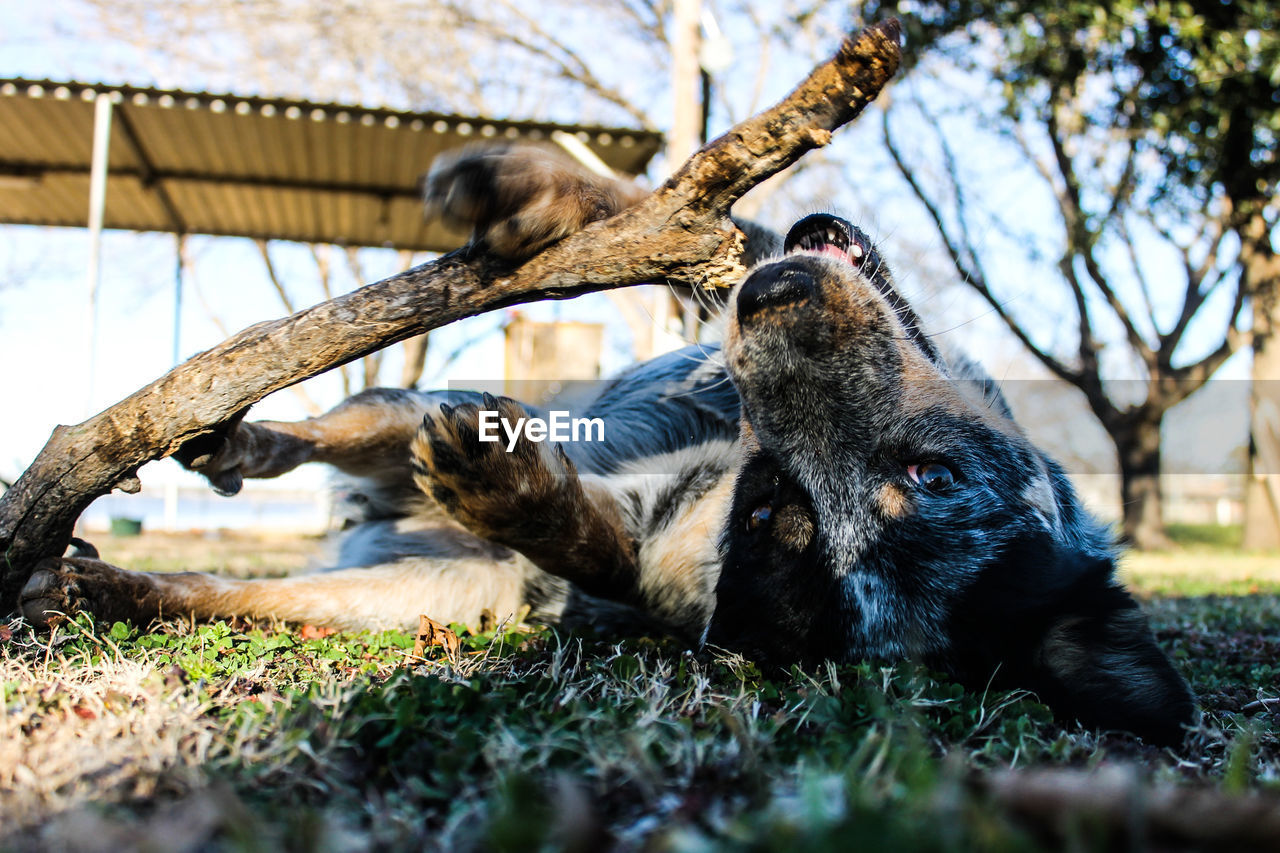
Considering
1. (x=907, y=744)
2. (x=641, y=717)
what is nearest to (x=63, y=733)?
(x=641, y=717)

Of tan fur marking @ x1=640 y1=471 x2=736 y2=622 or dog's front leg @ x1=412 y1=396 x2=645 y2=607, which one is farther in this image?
tan fur marking @ x1=640 y1=471 x2=736 y2=622

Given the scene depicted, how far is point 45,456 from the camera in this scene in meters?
2.44

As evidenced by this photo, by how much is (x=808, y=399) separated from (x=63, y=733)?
72.8 inches

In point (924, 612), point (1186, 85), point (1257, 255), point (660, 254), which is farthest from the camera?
point (1257, 255)

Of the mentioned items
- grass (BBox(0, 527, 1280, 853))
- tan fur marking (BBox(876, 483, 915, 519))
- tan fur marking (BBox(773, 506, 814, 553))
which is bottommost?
grass (BBox(0, 527, 1280, 853))

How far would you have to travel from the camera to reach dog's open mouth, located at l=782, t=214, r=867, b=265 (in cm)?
309

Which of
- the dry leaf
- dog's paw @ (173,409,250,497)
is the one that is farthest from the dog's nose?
dog's paw @ (173,409,250,497)

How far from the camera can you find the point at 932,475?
2.52 meters

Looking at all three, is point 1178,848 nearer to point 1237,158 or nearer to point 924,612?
point 924,612

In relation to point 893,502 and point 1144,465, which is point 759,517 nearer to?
point 893,502

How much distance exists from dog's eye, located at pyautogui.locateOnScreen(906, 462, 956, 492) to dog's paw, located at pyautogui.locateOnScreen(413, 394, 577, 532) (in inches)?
40.5

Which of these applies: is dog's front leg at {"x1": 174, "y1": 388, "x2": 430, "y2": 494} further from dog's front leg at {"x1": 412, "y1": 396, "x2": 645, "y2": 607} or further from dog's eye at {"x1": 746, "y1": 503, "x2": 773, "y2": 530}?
dog's eye at {"x1": 746, "y1": 503, "x2": 773, "y2": 530}

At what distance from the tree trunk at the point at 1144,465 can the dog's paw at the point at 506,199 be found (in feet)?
49.8

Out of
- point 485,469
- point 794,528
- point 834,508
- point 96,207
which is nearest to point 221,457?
point 485,469
